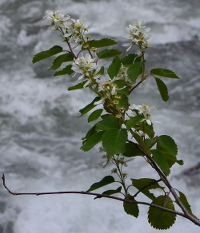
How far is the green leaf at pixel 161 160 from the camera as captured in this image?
0.94 metres

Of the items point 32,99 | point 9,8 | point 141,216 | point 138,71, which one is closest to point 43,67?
point 32,99

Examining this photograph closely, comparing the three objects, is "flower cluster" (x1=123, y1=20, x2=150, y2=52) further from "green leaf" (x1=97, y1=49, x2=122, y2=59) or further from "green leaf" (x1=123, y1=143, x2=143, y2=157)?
"green leaf" (x1=123, y1=143, x2=143, y2=157)

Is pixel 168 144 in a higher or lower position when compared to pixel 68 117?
lower

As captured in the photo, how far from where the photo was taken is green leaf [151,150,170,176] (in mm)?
936

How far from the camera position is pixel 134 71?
102cm

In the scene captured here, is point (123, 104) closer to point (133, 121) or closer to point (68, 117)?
point (133, 121)

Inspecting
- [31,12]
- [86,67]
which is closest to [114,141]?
[86,67]

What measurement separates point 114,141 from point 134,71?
0.20 m

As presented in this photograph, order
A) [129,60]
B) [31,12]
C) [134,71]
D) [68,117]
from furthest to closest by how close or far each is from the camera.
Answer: [31,12], [68,117], [129,60], [134,71]

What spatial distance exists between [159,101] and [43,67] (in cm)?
102

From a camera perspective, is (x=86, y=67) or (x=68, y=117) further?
(x=68, y=117)

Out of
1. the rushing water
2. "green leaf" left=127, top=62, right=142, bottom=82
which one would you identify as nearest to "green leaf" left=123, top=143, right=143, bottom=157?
"green leaf" left=127, top=62, right=142, bottom=82

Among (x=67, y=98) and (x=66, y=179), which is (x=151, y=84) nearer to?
(x=67, y=98)

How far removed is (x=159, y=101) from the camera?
2879 millimetres
